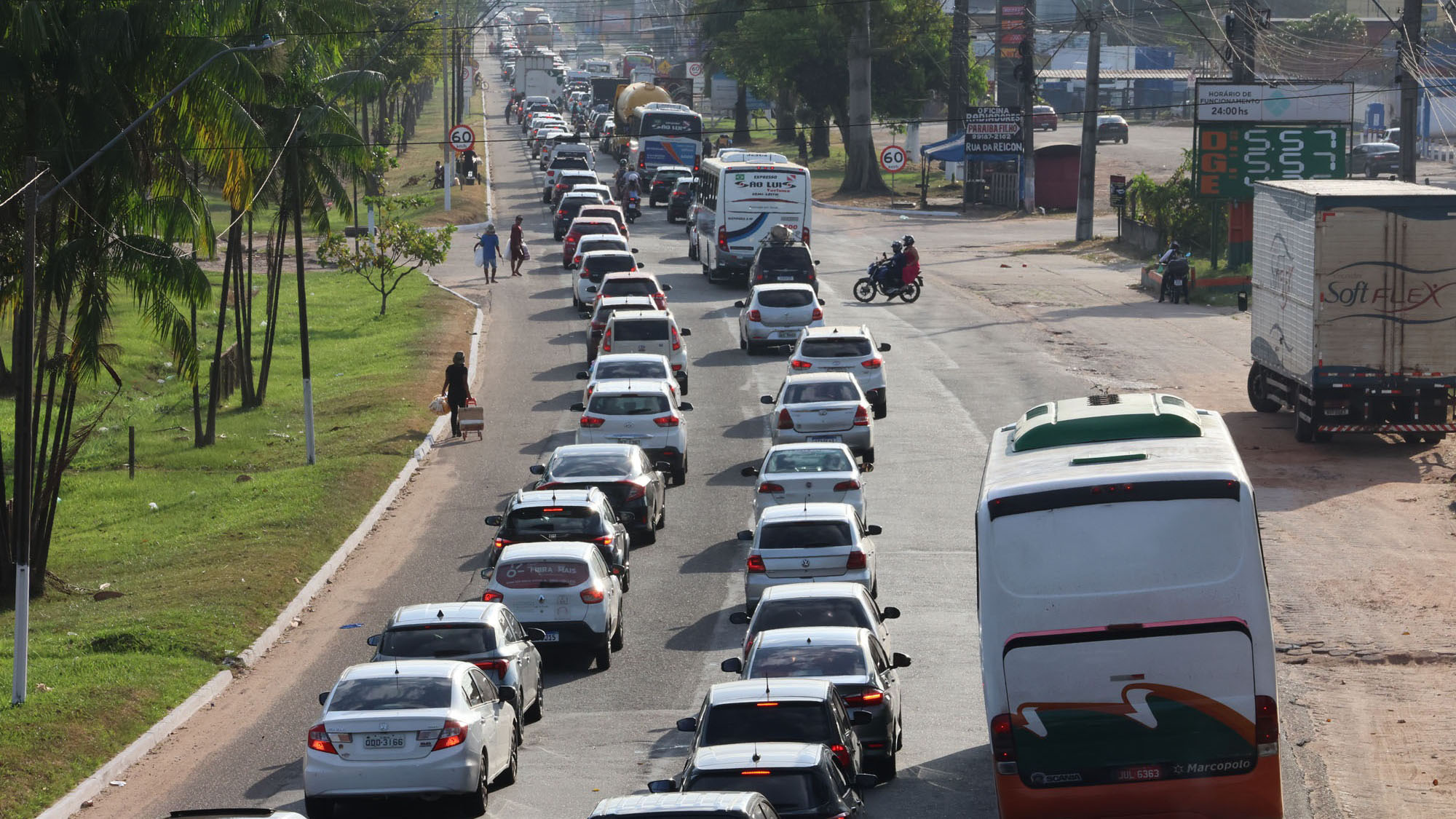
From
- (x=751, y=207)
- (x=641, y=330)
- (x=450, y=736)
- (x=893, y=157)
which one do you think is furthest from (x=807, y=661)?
(x=893, y=157)

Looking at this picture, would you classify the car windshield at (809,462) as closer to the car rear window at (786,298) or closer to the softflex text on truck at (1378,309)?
the softflex text on truck at (1378,309)

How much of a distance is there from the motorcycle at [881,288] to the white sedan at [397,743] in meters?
35.6

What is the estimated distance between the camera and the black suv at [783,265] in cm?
4641

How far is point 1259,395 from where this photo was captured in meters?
34.1

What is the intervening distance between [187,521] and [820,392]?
37.3 feet

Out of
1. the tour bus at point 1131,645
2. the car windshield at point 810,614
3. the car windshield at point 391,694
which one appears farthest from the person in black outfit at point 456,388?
the tour bus at point 1131,645

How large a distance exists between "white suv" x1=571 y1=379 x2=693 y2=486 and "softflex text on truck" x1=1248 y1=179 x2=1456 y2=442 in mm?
11028

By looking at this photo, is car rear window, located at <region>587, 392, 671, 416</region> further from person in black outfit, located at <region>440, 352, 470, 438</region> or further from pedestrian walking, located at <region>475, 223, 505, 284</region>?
pedestrian walking, located at <region>475, 223, 505, 284</region>

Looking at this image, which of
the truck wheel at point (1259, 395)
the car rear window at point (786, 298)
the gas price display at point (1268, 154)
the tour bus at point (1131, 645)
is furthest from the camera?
the gas price display at point (1268, 154)

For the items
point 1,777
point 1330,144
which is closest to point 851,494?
point 1,777

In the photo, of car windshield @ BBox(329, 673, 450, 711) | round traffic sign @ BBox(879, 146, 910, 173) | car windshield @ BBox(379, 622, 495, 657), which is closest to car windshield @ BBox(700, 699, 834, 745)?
car windshield @ BBox(329, 673, 450, 711)

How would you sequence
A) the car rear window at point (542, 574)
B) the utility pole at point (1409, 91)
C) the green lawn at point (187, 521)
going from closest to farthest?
the green lawn at point (187, 521) → the car rear window at point (542, 574) → the utility pole at point (1409, 91)

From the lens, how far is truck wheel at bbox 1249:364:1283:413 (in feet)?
111

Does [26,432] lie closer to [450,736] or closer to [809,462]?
[450,736]
